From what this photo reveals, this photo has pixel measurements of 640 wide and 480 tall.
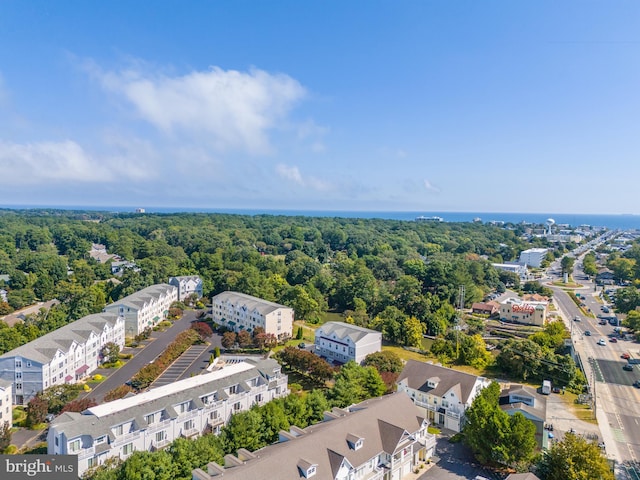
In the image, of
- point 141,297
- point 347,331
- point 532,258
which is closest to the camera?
point 347,331

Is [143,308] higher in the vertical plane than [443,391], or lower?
higher

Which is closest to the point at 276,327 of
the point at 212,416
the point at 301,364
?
the point at 301,364

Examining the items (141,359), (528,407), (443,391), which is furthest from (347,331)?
(141,359)

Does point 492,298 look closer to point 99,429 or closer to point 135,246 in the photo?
point 99,429

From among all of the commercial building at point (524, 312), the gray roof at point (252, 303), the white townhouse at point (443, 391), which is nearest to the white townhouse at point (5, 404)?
the gray roof at point (252, 303)

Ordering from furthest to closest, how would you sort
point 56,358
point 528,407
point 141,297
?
point 141,297 → point 56,358 → point 528,407

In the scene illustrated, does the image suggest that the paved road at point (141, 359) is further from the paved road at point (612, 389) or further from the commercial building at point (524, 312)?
the commercial building at point (524, 312)

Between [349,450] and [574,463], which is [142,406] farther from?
[574,463]
